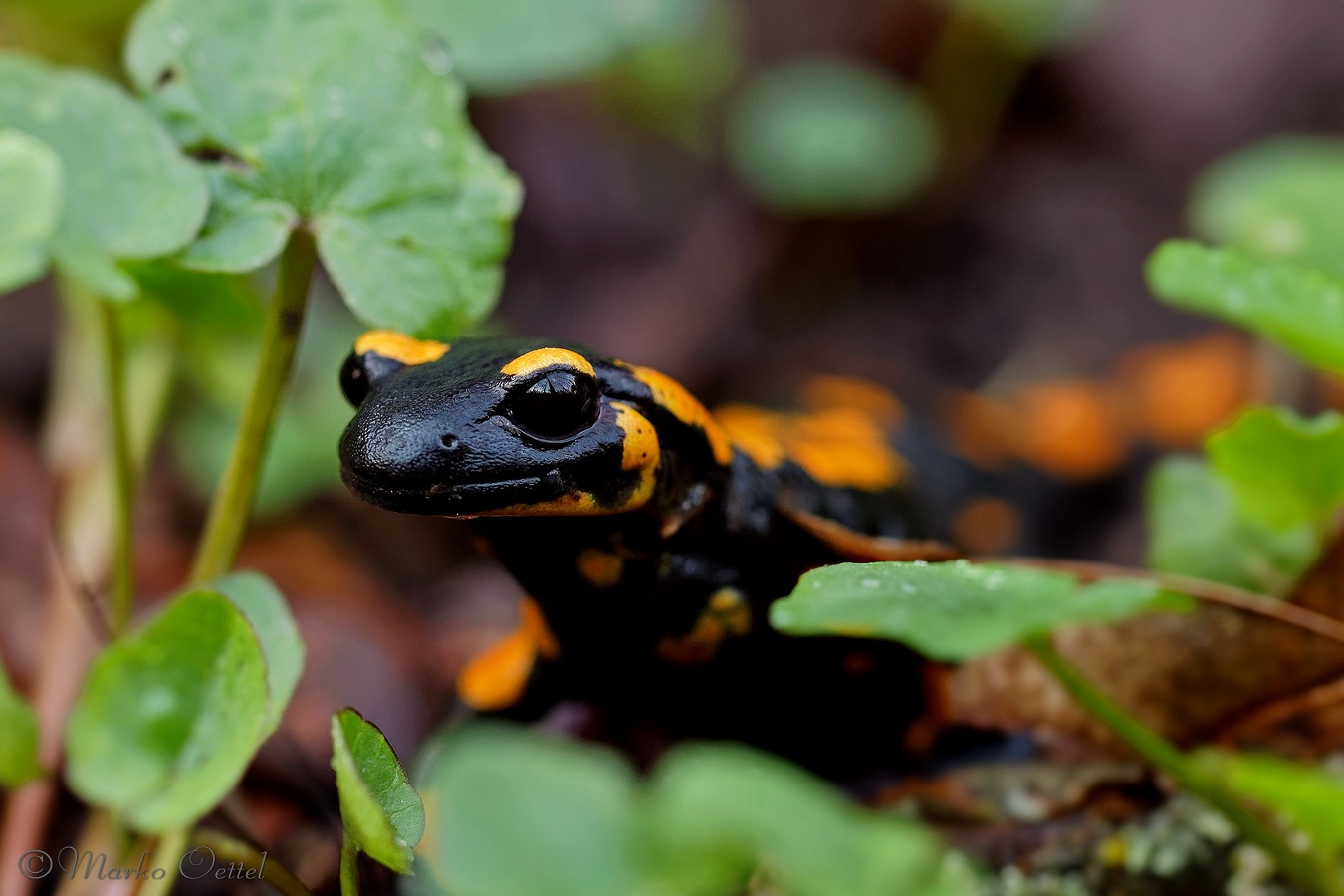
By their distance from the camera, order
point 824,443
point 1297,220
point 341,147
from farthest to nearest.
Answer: point 824,443, point 1297,220, point 341,147

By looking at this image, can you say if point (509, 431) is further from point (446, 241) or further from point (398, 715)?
point (398, 715)

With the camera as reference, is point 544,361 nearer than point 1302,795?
No

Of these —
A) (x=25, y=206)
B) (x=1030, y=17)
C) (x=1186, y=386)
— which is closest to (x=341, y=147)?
(x=25, y=206)

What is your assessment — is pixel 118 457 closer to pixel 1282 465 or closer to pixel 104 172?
pixel 104 172

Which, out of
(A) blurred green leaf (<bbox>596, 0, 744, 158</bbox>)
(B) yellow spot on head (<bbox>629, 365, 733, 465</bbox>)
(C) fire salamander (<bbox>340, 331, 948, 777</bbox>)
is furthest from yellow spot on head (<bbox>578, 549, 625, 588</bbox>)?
(A) blurred green leaf (<bbox>596, 0, 744, 158</bbox>)

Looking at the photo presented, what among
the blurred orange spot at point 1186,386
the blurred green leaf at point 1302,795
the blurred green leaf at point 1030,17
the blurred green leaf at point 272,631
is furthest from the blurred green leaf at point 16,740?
the blurred green leaf at point 1030,17

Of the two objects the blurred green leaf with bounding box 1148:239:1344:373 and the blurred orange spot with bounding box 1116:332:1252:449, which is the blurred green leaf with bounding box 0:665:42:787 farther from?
the blurred orange spot with bounding box 1116:332:1252:449

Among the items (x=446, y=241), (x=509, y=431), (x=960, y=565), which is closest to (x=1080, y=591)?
(x=960, y=565)

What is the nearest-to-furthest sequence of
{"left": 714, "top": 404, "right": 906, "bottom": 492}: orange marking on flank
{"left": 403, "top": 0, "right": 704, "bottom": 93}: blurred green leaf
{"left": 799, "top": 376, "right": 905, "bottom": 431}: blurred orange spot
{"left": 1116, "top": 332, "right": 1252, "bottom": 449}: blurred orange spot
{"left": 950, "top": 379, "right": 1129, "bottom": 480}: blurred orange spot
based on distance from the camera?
{"left": 714, "top": 404, "right": 906, "bottom": 492}: orange marking on flank
{"left": 403, "top": 0, "right": 704, "bottom": 93}: blurred green leaf
{"left": 799, "top": 376, "right": 905, "bottom": 431}: blurred orange spot
{"left": 950, "top": 379, "right": 1129, "bottom": 480}: blurred orange spot
{"left": 1116, "top": 332, "right": 1252, "bottom": 449}: blurred orange spot
